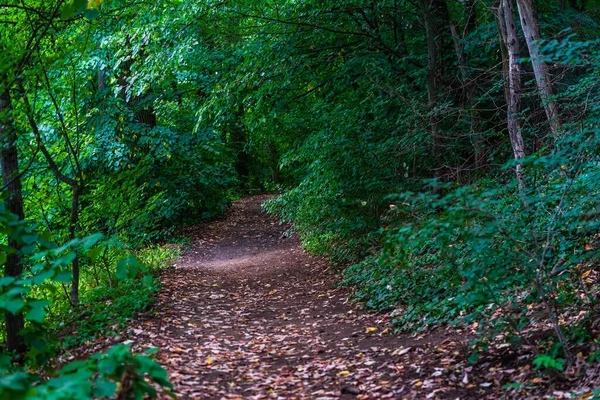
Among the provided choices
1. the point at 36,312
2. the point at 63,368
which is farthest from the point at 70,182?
the point at 63,368

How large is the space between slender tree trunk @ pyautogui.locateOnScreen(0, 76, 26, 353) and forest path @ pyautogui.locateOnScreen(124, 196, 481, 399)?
1218mm

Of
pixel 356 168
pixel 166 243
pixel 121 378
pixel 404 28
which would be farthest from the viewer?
pixel 166 243

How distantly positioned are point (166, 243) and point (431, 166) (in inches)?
327

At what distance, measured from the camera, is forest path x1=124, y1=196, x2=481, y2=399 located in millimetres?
4969

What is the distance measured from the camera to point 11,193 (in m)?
6.00

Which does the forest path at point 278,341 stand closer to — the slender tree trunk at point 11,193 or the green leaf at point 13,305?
the slender tree trunk at point 11,193

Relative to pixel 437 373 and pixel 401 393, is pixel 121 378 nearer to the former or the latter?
pixel 401 393

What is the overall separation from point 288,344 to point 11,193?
11.5 ft

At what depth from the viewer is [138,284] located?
27.9ft

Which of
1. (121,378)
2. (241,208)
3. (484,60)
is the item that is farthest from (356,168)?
(241,208)

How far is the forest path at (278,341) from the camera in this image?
4969mm

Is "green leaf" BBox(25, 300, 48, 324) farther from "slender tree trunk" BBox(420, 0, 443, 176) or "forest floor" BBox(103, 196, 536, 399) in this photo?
"slender tree trunk" BBox(420, 0, 443, 176)

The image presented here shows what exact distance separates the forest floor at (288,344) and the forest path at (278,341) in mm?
11

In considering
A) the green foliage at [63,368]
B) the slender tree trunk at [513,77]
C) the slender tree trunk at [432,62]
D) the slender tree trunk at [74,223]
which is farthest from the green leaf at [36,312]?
the slender tree trunk at [432,62]
